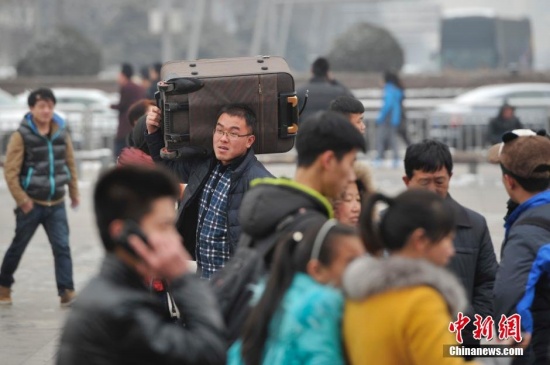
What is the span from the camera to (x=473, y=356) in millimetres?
4461

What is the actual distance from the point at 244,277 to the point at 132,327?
0.76 metres

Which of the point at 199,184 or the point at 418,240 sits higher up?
the point at 418,240

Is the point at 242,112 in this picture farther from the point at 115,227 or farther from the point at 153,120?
the point at 115,227

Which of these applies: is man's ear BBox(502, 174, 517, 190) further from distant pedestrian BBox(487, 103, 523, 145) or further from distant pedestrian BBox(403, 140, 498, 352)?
distant pedestrian BBox(487, 103, 523, 145)

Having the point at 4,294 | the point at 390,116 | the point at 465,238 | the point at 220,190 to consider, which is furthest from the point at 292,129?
the point at 390,116

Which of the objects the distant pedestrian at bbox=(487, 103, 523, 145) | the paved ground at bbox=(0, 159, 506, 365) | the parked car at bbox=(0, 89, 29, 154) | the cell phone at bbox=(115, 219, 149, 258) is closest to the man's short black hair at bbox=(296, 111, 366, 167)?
the cell phone at bbox=(115, 219, 149, 258)

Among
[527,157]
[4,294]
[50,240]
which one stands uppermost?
[527,157]

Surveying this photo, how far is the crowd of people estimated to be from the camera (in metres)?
3.40

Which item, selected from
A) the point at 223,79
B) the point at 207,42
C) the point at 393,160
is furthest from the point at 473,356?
the point at 207,42

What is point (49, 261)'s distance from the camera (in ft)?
40.7

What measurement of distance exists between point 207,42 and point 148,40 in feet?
9.96

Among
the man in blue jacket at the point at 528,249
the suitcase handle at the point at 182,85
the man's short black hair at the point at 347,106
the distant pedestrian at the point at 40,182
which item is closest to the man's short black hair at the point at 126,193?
the man in blue jacket at the point at 528,249

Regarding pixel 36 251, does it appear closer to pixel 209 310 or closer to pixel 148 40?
pixel 209 310

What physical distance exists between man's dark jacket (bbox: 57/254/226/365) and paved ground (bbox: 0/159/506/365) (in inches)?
188
